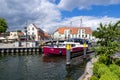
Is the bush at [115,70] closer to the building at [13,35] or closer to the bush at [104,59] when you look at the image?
the bush at [104,59]

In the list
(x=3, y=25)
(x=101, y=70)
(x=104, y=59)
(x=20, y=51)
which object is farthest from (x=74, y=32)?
(x=101, y=70)

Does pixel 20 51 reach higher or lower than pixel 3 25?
lower

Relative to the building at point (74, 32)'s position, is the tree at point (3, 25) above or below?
above

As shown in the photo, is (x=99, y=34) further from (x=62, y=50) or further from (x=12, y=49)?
(x=12, y=49)

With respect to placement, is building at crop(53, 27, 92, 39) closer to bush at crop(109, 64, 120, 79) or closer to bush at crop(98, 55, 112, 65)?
bush at crop(98, 55, 112, 65)

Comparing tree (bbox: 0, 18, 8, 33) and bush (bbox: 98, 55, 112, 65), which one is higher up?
tree (bbox: 0, 18, 8, 33)

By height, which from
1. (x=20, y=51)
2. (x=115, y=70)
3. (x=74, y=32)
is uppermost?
(x=74, y=32)

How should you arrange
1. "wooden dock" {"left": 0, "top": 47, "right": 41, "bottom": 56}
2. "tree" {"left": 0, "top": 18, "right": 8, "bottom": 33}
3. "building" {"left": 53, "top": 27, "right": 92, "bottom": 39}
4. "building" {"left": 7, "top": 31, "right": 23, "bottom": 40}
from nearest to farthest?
"wooden dock" {"left": 0, "top": 47, "right": 41, "bottom": 56} < "tree" {"left": 0, "top": 18, "right": 8, "bottom": 33} < "building" {"left": 53, "top": 27, "right": 92, "bottom": 39} < "building" {"left": 7, "top": 31, "right": 23, "bottom": 40}

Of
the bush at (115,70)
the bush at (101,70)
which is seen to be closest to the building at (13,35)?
the bush at (115,70)

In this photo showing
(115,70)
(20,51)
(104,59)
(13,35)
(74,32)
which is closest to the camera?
(115,70)

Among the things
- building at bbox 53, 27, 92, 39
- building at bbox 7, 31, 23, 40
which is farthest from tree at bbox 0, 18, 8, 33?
building at bbox 53, 27, 92, 39

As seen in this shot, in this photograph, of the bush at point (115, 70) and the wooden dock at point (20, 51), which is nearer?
the bush at point (115, 70)

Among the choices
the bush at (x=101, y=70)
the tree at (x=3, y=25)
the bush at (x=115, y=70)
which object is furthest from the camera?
the tree at (x=3, y=25)

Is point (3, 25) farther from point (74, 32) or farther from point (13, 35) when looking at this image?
point (74, 32)
